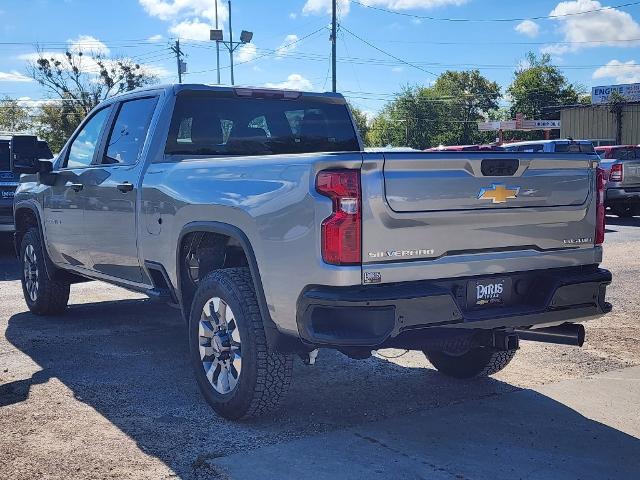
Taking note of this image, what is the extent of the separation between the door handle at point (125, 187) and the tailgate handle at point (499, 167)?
2.55 meters

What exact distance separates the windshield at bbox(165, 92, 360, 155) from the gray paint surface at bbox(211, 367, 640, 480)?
229cm

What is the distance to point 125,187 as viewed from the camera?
5.27 metres

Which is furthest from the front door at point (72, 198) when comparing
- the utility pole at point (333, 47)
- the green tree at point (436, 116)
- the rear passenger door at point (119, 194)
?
the green tree at point (436, 116)

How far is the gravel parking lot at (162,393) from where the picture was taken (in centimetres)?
379

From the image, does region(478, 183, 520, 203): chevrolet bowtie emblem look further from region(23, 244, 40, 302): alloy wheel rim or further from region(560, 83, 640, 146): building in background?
region(560, 83, 640, 146): building in background

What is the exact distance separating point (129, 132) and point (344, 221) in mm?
2795

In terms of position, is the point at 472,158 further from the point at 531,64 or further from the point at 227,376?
the point at 531,64

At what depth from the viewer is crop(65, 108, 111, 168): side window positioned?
20.4ft

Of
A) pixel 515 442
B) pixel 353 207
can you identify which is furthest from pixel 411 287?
pixel 515 442

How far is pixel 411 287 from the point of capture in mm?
3652

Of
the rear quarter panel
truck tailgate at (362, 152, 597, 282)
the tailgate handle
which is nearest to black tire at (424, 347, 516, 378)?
truck tailgate at (362, 152, 597, 282)

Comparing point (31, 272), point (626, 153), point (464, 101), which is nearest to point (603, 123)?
point (626, 153)

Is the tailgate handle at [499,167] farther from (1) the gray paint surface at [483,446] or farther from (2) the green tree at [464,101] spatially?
(2) the green tree at [464,101]

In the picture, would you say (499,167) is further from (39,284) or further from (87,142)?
(39,284)
